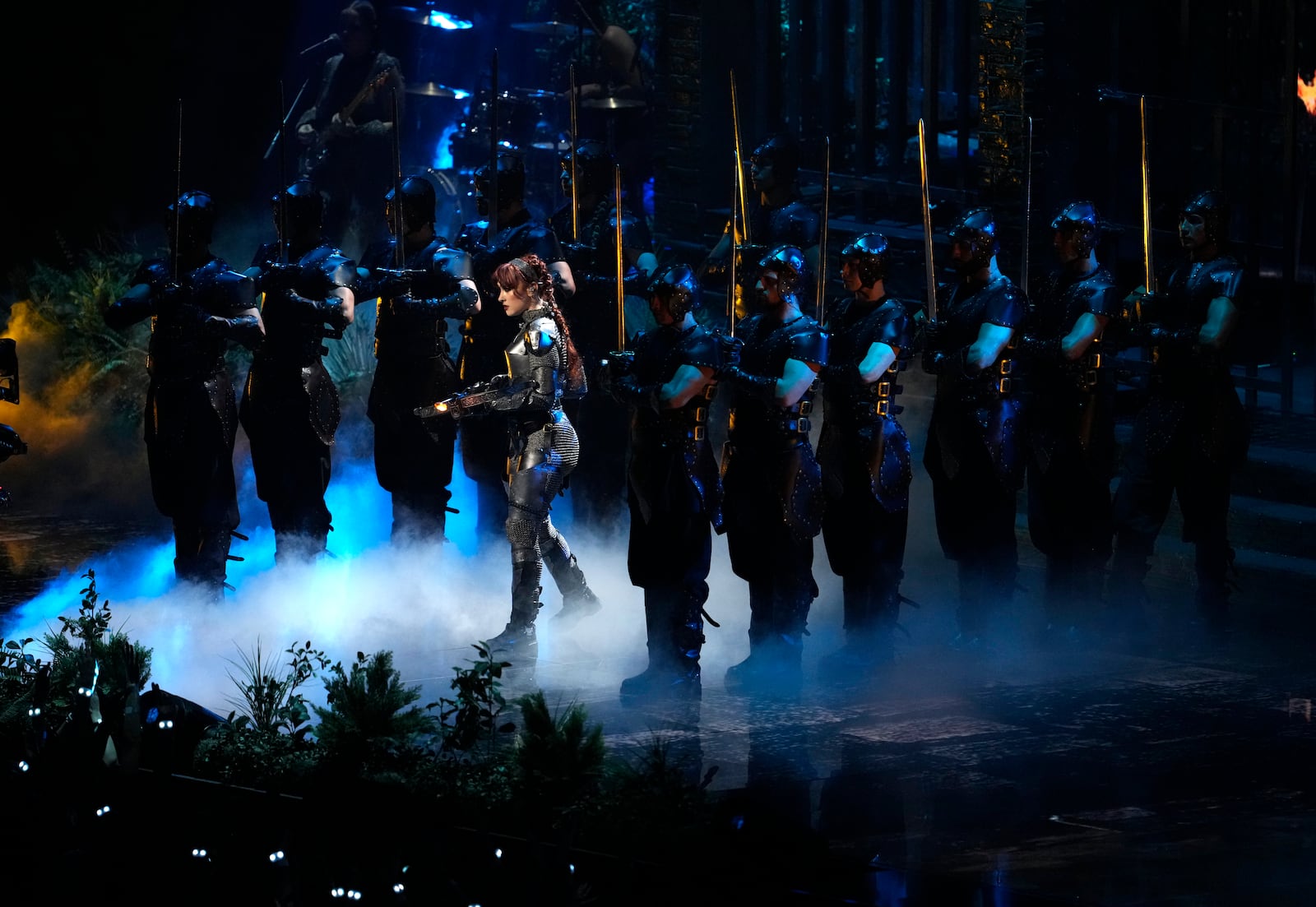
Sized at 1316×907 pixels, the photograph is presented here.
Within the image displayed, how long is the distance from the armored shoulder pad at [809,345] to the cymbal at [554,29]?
9.23 metres

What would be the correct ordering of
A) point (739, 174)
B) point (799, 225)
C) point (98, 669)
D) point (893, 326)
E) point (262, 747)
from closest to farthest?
1. point (262, 747)
2. point (98, 669)
3. point (893, 326)
4. point (739, 174)
5. point (799, 225)

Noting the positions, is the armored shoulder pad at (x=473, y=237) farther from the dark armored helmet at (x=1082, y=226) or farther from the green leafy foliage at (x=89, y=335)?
the green leafy foliage at (x=89, y=335)

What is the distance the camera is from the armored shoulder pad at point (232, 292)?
8.77 metres

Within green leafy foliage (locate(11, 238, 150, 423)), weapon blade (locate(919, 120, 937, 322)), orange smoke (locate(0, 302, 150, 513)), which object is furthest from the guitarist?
weapon blade (locate(919, 120, 937, 322))

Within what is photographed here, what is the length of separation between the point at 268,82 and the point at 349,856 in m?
12.8

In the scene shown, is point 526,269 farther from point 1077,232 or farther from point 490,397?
point 1077,232

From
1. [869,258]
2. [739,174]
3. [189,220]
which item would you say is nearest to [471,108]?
[739,174]

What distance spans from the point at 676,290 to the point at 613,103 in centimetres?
813

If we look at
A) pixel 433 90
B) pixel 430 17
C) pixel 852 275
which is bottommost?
pixel 852 275

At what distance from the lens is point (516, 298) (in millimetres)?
8172

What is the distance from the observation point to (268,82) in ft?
55.4

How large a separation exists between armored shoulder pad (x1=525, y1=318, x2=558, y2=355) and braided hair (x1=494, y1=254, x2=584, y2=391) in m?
0.08

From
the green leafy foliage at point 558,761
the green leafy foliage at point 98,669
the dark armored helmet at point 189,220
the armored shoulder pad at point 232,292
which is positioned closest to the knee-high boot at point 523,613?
the armored shoulder pad at point 232,292

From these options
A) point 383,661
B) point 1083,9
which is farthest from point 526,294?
→ point 1083,9
